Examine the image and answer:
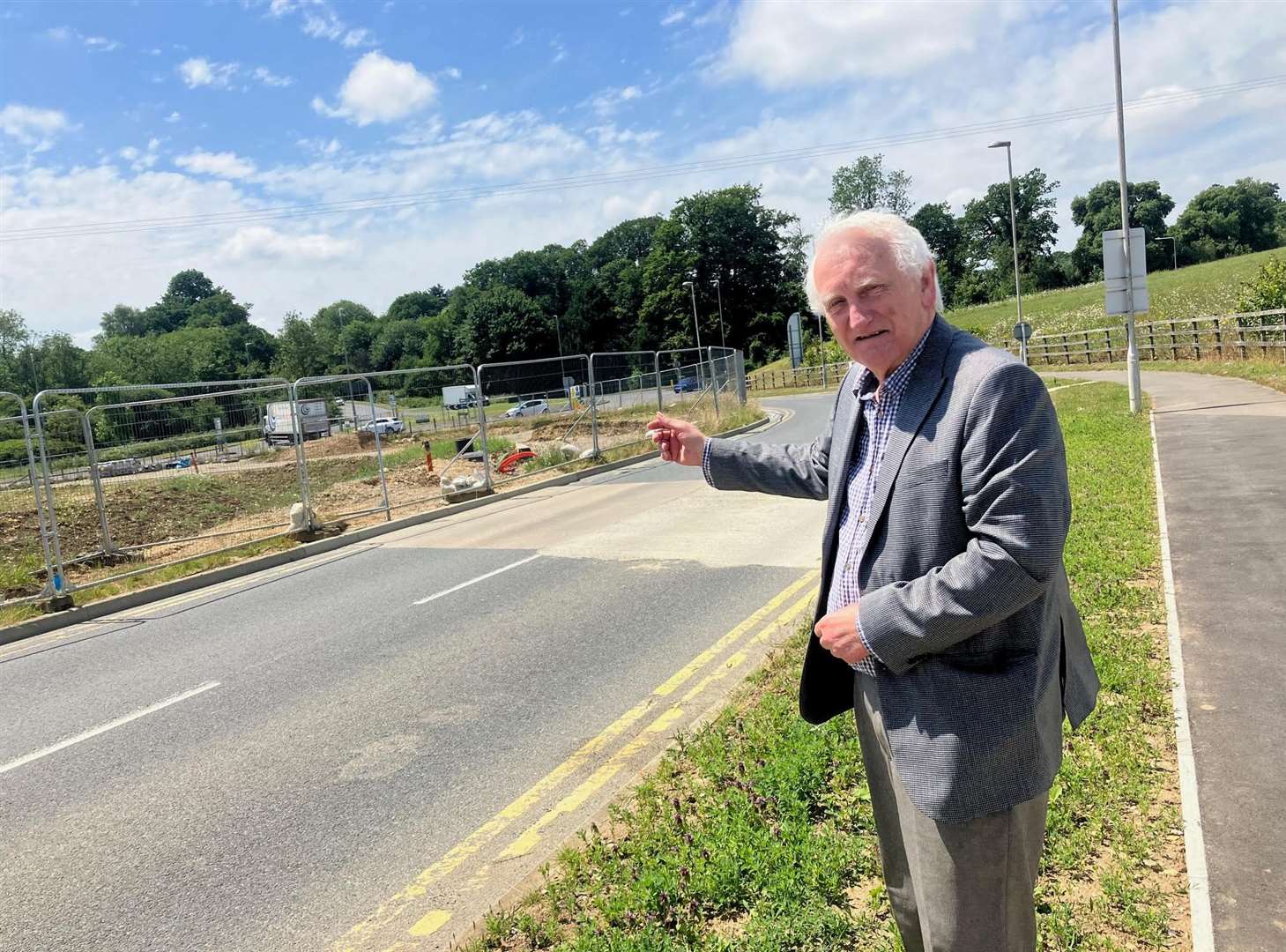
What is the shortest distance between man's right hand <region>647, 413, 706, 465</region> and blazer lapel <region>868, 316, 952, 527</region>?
827 millimetres

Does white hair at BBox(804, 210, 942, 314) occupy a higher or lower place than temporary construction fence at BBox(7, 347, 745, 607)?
higher

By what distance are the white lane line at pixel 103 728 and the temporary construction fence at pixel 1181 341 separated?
14.5 meters

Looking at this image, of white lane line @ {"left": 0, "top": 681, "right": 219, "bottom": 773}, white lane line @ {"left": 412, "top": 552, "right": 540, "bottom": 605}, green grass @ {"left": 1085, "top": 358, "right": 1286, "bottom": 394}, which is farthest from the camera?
green grass @ {"left": 1085, "top": 358, "right": 1286, "bottom": 394}

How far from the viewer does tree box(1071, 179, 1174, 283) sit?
101 metres

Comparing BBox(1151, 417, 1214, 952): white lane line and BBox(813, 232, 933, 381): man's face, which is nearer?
BBox(813, 232, 933, 381): man's face

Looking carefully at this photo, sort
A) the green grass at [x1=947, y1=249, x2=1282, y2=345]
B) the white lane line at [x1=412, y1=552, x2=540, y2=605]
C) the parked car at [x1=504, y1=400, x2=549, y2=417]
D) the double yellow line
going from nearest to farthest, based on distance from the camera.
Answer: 1. the double yellow line
2. the white lane line at [x1=412, y1=552, x2=540, y2=605]
3. the parked car at [x1=504, y1=400, x2=549, y2=417]
4. the green grass at [x1=947, y1=249, x2=1282, y2=345]

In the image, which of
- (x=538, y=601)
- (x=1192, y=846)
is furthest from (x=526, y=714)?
(x=1192, y=846)

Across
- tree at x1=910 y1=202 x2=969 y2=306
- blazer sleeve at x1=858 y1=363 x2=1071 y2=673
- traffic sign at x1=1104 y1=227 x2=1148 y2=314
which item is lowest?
blazer sleeve at x1=858 y1=363 x2=1071 y2=673

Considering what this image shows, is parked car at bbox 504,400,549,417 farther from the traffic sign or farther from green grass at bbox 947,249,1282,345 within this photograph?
green grass at bbox 947,249,1282,345

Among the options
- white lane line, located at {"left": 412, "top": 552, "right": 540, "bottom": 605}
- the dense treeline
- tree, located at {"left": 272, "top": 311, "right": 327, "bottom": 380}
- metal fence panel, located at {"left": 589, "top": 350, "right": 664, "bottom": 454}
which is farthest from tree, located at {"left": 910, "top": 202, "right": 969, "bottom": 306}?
white lane line, located at {"left": 412, "top": 552, "right": 540, "bottom": 605}

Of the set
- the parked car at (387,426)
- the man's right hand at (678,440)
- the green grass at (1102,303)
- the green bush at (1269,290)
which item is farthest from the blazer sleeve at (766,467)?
the green grass at (1102,303)

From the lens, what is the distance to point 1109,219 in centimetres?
10425

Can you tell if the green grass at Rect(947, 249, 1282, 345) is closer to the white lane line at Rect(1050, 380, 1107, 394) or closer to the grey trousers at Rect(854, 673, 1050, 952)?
the white lane line at Rect(1050, 380, 1107, 394)

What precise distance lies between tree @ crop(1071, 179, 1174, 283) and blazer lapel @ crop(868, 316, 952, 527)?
10714 cm
